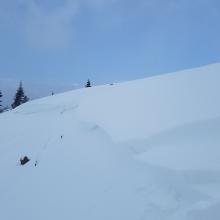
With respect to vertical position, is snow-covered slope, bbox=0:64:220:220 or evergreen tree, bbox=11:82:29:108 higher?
evergreen tree, bbox=11:82:29:108

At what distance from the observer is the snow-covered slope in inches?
171

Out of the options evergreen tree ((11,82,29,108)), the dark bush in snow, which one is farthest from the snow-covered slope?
evergreen tree ((11,82,29,108))

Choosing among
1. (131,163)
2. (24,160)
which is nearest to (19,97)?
(24,160)

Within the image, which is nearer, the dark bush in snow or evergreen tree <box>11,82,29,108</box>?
the dark bush in snow

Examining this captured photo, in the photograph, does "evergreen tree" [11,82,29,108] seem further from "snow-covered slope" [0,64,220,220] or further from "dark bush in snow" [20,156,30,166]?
"dark bush in snow" [20,156,30,166]

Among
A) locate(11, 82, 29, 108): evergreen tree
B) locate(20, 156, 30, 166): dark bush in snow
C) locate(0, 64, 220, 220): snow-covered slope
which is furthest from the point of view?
locate(11, 82, 29, 108): evergreen tree

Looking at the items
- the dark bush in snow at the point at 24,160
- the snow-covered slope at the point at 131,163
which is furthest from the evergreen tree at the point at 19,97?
the dark bush in snow at the point at 24,160

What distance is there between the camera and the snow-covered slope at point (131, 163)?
4340 mm

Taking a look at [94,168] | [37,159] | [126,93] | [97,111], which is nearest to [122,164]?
[94,168]

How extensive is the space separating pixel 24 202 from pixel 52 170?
50.1 inches

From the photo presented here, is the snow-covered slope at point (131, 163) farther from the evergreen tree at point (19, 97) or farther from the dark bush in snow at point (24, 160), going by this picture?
the evergreen tree at point (19, 97)

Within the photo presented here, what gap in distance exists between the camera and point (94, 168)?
6.42 meters

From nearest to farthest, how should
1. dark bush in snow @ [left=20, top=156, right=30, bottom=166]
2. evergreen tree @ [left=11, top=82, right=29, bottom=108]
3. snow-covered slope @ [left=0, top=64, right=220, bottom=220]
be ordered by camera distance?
snow-covered slope @ [left=0, top=64, right=220, bottom=220] → dark bush in snow @ [left=20, top=156, right=30, bottom=166] → evergreen tree @ [left=11, top=82, right=29, bottom=108]

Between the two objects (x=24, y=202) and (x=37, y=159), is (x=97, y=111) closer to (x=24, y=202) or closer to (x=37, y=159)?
(x=37, y=159)
